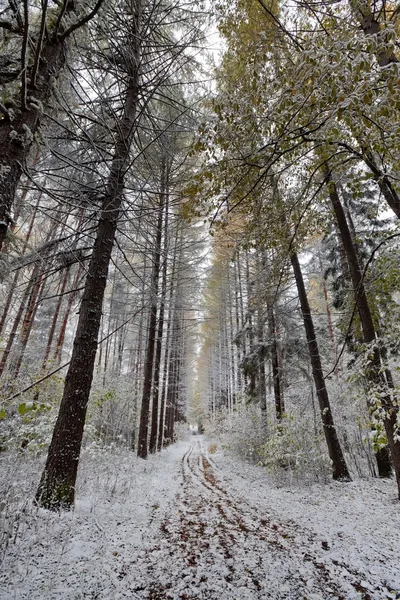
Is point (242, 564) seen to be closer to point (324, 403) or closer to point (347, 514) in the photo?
point (347, 514)

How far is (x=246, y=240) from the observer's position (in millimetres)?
4973

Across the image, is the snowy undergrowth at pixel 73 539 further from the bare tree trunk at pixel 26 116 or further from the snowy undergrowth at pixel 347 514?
the bare tree trunk at pixel 26 116

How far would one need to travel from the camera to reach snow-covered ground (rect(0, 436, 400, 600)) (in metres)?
2.55

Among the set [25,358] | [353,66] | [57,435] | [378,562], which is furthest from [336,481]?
[25,358]

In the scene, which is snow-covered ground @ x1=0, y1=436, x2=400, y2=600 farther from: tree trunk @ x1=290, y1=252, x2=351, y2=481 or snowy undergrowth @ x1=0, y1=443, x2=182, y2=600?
tree trunk @ x1=290, y1=252, x2=351, y2=481

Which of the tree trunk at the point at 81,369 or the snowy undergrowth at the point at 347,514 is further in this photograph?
the tree trunk at the point at 81,369

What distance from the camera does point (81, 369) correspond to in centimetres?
445

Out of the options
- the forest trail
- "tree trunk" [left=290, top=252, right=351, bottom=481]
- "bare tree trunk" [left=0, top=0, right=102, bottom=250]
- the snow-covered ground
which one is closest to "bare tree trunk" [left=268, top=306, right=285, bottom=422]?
"tree trunk" [left=290, top=252, right=351, bottom=481]

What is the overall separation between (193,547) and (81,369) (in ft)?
9.33

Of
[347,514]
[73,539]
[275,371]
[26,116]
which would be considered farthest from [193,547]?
[275,371]

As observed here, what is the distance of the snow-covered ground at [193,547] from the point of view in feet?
8.36

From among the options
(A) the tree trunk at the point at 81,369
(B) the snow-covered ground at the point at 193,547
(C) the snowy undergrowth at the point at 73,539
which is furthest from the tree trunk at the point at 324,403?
(C) the snowy undergrowth at the point at 73,539

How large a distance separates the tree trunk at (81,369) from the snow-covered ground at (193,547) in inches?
10.8

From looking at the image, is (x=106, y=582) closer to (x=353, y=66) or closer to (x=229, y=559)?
(x=229, y=559)
